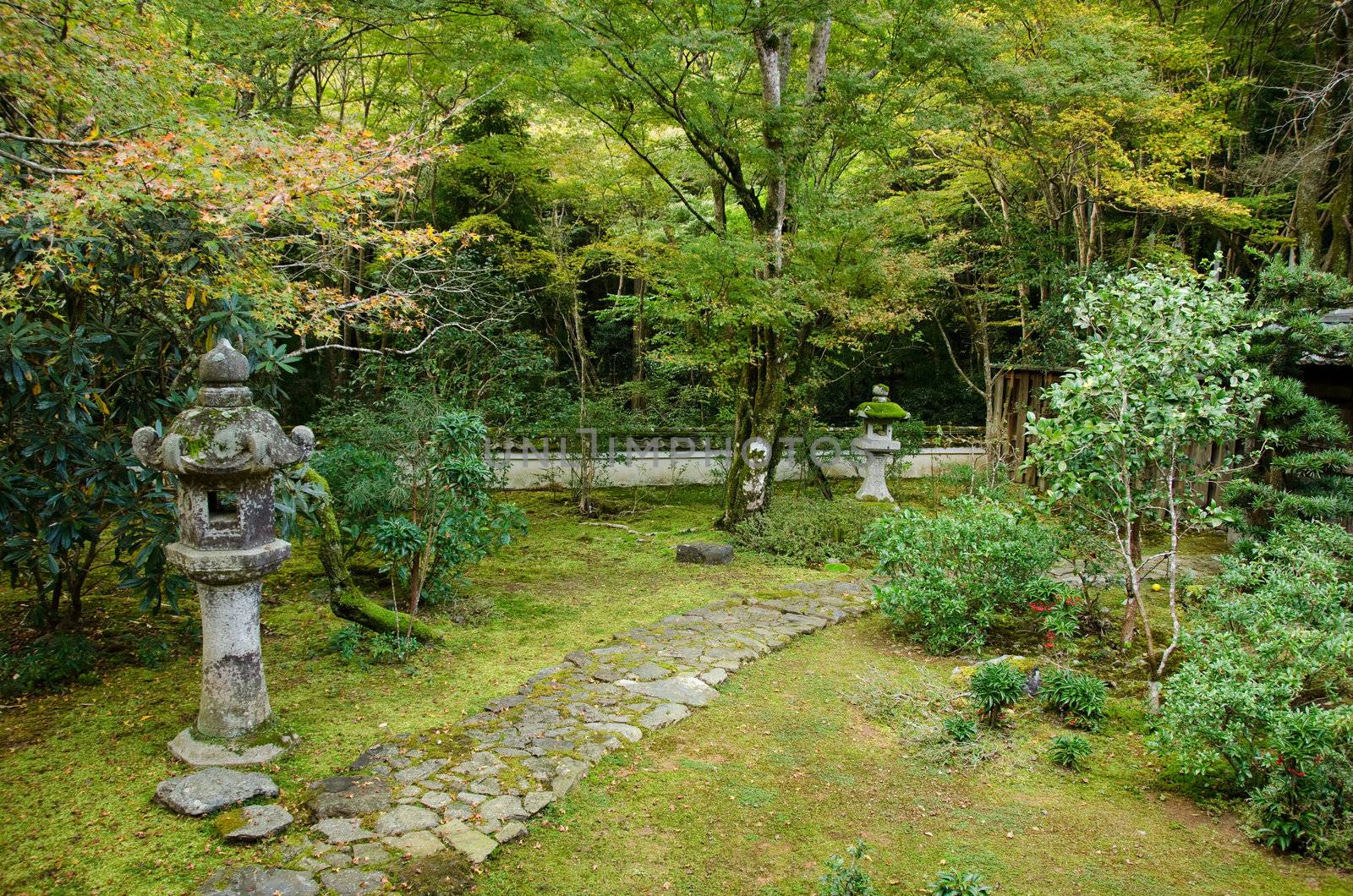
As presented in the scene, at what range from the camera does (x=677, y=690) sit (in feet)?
17.3

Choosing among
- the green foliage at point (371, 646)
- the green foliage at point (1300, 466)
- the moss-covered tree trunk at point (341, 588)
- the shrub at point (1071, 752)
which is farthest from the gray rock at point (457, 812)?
the green foliage at point (1300, 466)

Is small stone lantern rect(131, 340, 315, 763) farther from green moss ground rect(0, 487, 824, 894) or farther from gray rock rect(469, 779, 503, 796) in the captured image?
gray rock rect(469, 779, 503, 796)

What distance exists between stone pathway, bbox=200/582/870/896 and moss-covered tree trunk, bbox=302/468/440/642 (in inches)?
43.7

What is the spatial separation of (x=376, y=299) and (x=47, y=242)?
1.82 meters

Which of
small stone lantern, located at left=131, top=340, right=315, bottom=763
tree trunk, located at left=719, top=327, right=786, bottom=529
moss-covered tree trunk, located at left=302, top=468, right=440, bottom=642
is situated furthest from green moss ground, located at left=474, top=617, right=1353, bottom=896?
tree trunk, located at left=719, top=327, right=786, bottom=529

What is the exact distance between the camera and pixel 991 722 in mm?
4746

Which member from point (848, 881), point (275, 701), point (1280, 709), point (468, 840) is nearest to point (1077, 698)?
point (1280, 709)

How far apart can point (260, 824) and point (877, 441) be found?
31.6 ft

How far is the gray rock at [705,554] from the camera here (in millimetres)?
8766

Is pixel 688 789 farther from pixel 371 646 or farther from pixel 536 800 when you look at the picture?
pixel 371 646

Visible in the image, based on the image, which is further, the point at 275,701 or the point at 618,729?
the point at 275,701

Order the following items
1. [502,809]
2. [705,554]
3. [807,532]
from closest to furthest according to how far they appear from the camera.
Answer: [502,809], [705,554], [807,532]

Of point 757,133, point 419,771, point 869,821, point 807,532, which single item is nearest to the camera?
point 869,821

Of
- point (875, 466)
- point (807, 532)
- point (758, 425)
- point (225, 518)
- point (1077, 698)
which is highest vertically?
point (758, 425)
